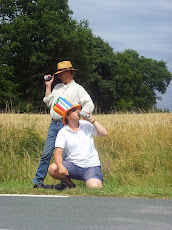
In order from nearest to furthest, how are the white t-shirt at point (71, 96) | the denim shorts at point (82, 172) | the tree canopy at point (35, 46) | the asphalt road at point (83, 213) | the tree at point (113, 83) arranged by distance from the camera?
the asphalt road at point (83, 213) < the denim shorts at point (82, 172) < the white t-shirt at point (71, 96) < the tree canopy at point (35, 46) < the tree at point (113, 83)

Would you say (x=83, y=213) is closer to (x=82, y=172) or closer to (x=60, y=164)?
(x=60, y=164)

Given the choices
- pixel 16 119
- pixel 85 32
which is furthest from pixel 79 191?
pixel 85 32

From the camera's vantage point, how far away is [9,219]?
13.8ft

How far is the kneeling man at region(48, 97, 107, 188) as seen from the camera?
5902mm

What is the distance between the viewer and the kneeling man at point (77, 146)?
5902mm

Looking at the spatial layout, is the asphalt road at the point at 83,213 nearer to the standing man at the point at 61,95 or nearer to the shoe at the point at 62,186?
the shoe at the point at 62,186

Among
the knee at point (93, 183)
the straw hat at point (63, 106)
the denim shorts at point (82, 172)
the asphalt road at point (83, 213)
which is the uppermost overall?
the straw hat at point (63, 106)

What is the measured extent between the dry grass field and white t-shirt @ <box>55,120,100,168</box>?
30.0 inches

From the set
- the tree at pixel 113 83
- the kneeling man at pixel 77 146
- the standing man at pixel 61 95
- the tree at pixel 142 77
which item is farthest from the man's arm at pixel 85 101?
the tree at pixel 142 77

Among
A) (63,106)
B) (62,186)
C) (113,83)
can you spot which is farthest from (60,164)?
(113,83)

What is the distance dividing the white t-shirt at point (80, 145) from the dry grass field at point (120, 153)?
76 cm

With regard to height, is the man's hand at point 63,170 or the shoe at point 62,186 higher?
the man's hand at point 63,170

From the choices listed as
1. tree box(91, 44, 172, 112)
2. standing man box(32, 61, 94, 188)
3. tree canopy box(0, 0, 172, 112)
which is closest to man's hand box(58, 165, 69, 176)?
standing man box(32, 61, 94, 188)

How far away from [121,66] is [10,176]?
191ft
